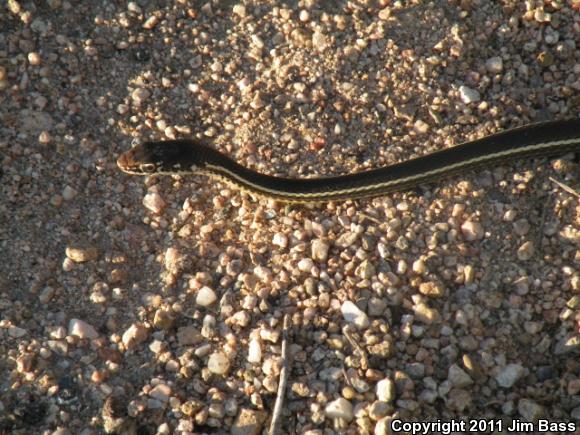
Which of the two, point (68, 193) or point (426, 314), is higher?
point (68, 193)

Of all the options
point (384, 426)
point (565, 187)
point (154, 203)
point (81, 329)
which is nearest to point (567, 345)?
point (565, 187)

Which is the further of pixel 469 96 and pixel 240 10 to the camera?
pixel 240 10

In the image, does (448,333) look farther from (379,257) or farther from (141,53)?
(141,53)

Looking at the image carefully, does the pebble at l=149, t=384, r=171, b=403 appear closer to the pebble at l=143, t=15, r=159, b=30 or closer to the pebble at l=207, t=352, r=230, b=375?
the pebble at l=207, t=352, r=230, b=375

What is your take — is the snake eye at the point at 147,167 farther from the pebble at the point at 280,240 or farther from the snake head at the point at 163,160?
the pebble at the point at 280,240

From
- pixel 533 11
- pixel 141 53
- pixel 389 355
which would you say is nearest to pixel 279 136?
pixel 141 53

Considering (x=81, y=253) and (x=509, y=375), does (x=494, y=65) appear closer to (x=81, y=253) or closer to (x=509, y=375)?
(x=509, y=375)
